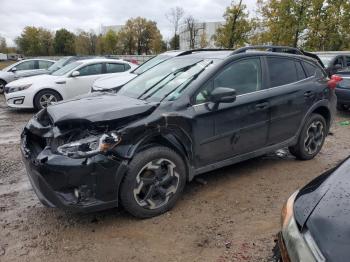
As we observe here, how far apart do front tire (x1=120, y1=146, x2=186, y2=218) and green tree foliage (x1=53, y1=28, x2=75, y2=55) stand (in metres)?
68.5

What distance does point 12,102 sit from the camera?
32.0 ft

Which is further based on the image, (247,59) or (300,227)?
(247,59)

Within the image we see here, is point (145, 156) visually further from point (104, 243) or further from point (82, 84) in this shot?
point (82, 84)

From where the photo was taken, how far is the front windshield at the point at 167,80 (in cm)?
396

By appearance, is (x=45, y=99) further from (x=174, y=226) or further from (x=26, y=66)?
(x=174, y=226)

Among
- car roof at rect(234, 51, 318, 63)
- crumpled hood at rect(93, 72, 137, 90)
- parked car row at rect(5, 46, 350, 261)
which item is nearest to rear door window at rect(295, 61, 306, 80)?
parked car row at rect(5, 46, 350, 261)

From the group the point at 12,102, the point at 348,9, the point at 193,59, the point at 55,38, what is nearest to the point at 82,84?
the point at 12,102

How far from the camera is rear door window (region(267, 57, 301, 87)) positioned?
4.66 metres

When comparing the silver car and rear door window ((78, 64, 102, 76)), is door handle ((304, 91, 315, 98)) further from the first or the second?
the silver car

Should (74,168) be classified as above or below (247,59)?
below

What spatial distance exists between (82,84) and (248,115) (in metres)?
6.90

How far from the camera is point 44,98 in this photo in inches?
385

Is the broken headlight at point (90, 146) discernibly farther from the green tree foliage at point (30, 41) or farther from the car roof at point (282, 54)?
the green tree foliage at point (30, 41)

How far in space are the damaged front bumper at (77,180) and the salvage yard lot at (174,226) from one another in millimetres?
355
